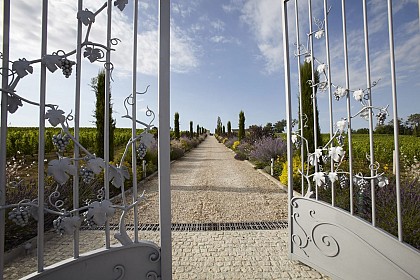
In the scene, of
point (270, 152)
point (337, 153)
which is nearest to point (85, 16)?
point (337, 153)

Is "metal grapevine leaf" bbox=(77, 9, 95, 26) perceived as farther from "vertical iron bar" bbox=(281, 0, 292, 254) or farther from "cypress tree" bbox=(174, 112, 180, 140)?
"cypress tree" bbox=(174, 112, 180, 140)

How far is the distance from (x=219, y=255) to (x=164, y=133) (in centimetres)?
165

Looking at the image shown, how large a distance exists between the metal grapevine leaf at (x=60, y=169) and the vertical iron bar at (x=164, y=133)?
1.68 feet

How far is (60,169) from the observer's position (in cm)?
119

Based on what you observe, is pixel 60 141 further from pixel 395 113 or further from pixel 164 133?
pixel 395 113

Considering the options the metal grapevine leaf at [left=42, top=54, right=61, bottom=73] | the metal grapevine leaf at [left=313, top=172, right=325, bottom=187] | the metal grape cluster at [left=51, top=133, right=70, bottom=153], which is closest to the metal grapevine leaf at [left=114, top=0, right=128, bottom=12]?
the metal grapevine leaf at [left=42, top=54, right=61, bottom=73]

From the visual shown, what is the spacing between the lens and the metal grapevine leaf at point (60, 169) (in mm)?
1173

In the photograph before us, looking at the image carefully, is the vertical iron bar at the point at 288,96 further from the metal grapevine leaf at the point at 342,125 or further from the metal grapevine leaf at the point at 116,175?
the metal grapevine leaf at the point at 116,175

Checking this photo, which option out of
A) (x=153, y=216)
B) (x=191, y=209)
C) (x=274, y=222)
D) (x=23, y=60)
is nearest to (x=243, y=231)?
(x=274, y=222)

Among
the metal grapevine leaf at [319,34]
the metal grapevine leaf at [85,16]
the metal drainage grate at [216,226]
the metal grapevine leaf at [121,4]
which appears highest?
the metal grapevine leaf at [319,34]

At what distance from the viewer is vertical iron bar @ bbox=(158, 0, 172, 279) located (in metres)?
1.42

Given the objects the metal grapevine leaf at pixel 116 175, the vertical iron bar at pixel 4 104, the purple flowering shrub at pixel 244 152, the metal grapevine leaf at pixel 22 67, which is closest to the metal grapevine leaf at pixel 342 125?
the metal grapevine leaf at pixel 116 175

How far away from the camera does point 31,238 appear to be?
8.75 feet

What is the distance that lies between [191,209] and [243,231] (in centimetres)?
137
